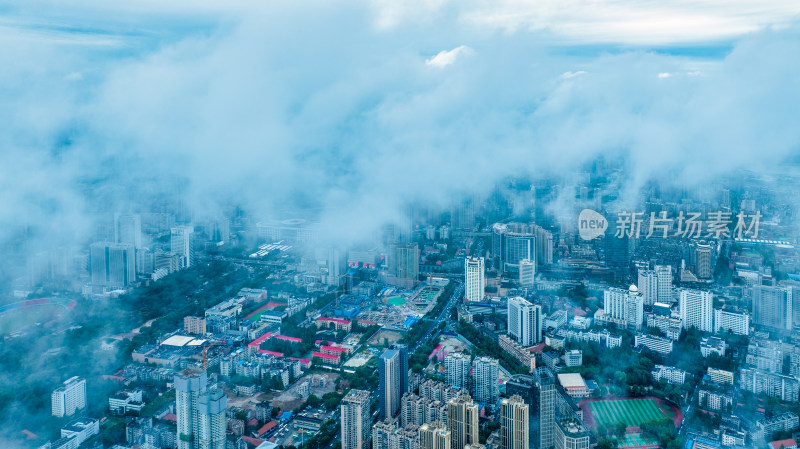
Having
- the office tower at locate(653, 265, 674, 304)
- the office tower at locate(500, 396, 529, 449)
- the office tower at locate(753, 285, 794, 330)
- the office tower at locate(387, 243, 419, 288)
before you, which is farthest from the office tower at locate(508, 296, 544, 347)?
the office tower at locate(500, 396, 529, 449)

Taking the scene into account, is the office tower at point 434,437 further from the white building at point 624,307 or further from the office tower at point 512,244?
the office tower at point 512,244

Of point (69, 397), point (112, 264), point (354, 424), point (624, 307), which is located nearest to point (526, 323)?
point (624, 307)

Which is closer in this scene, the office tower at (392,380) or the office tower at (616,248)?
the office tower at (392,380)

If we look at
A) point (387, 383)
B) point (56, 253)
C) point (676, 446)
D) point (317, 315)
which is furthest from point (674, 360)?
point (56, 253)

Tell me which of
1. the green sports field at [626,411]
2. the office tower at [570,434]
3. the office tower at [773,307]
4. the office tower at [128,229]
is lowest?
the green sports field at [626,411]

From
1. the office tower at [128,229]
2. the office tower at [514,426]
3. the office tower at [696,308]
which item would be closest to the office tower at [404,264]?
the office tower at [128,229]

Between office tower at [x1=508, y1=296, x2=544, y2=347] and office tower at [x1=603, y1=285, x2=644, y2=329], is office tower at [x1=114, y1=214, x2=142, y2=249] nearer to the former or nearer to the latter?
office tower at [x1=508, y1=296, x2=544, y2=347]

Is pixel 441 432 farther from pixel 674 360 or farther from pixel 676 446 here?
pixel 674 360

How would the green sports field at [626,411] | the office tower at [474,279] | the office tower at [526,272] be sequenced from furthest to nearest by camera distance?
the office tower at [474,279]
the office tower at [526,272]
the green sports field at [626,411]
